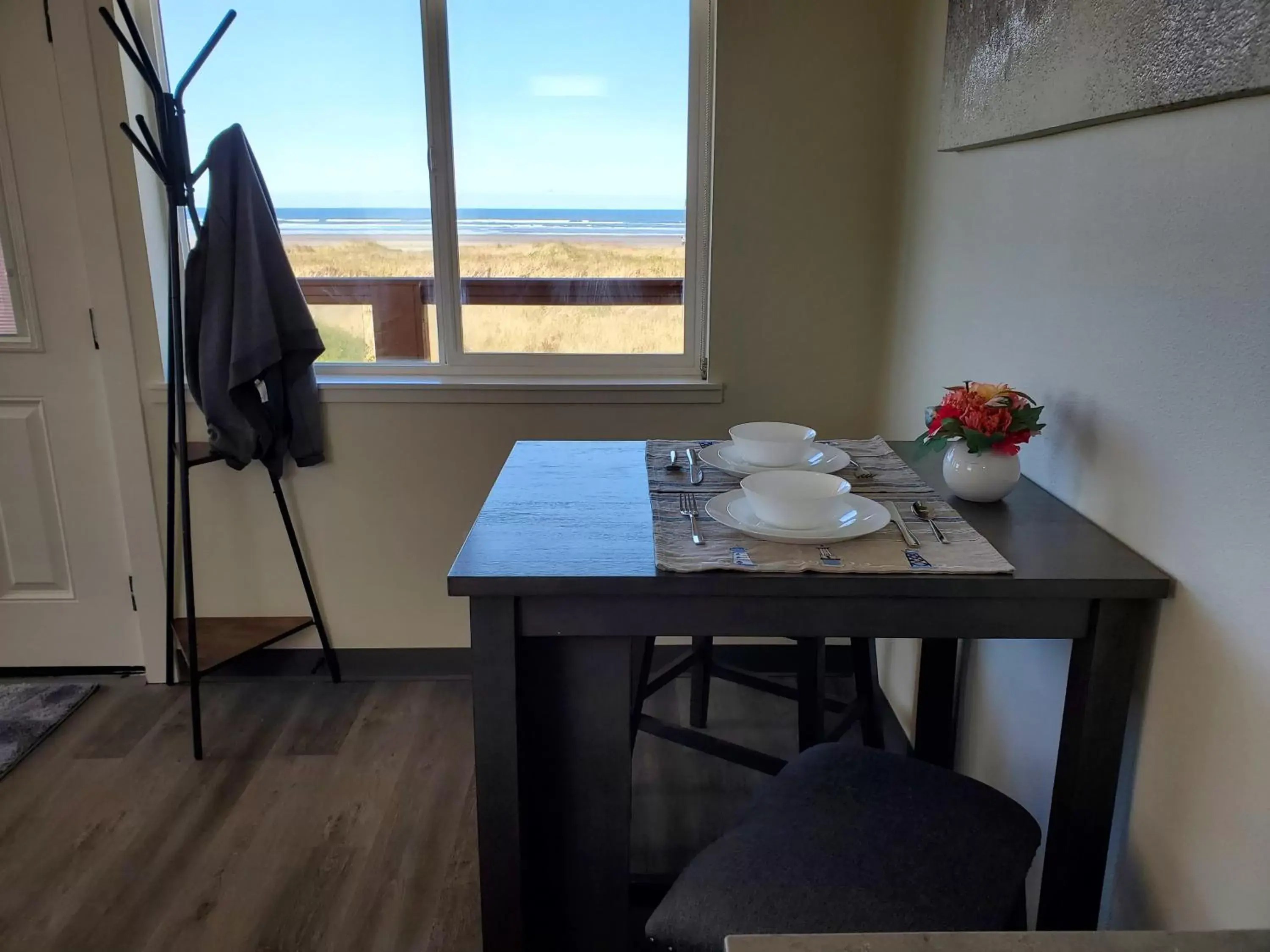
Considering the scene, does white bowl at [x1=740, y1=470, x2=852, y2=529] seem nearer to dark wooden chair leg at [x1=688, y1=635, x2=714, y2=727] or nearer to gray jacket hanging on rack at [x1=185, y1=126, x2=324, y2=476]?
dark wooden chair leg at [x1=688, y1=635, x2=714, y2=727]

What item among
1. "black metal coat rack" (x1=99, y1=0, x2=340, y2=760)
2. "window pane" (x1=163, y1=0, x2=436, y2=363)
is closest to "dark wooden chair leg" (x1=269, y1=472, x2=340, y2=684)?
"black metal coat rack" (x1=99, y1=0, x2=340, y2=760)

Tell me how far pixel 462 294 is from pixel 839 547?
159 centimetres

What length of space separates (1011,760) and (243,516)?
2067 mm

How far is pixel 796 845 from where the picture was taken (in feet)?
3.63

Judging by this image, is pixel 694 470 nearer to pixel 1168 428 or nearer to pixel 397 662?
pixel 1168 428

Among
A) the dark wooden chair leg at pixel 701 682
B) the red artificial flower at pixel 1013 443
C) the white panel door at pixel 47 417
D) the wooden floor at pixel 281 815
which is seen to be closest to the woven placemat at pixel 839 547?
the red artificial flower at pixel 1013 443

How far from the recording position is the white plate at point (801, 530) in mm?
1212

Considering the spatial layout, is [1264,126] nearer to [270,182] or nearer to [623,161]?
[623,161]

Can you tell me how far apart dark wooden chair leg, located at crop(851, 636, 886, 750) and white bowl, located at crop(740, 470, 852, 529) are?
0.64 metres

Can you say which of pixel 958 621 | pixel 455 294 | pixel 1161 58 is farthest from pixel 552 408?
pixel 1161 58

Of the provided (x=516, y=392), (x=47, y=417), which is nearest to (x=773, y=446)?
(x=516, y=392)

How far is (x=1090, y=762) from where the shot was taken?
3.78ft

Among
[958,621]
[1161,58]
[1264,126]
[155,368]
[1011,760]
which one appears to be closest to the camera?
[1264,126]

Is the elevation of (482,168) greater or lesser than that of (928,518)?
greater
